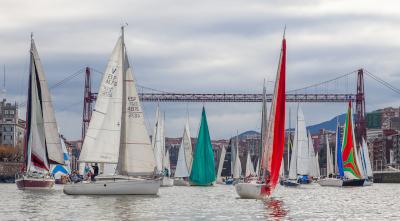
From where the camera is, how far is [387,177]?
334 feet

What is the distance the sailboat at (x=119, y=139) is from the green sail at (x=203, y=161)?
25096 mm

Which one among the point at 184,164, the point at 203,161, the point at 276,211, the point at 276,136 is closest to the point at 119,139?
the point at 276,136

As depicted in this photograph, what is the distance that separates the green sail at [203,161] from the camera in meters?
59.7

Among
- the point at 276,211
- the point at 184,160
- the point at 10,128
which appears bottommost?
the point at 276,211

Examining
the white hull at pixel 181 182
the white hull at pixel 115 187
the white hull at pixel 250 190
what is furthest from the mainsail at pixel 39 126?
the white hull at pixel 181 182

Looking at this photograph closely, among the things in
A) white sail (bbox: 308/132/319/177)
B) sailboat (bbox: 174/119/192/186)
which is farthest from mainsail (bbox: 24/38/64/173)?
white sail (bbox: 308/132/319/177)

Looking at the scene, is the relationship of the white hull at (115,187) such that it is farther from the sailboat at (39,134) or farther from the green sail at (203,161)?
the green sail at (203,161)

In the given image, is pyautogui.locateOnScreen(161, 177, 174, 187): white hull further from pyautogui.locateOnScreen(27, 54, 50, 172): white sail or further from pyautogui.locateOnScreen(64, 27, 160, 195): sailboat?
pyautogui.locateOnScreen(64, 27, 160, 195): sailboat

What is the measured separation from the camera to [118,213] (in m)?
23.9

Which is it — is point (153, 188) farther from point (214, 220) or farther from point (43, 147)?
point (214, 220)

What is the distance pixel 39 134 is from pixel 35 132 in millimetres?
271

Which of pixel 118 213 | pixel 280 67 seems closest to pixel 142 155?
pixel 280 67

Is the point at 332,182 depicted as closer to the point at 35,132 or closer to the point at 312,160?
the point at 312,160

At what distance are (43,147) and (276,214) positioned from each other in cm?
1756
